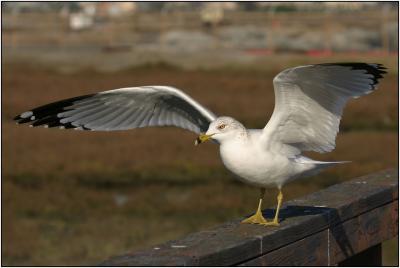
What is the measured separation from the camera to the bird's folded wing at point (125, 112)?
6.07 m

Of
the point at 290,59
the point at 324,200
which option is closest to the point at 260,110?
the point at 290,59

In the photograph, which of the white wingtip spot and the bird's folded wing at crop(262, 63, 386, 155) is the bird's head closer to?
the bird's folded wing at crop(262, 63, 386, 155)

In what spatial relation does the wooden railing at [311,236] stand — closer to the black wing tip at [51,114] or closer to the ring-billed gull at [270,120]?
the ring-billed gull at [270,120]

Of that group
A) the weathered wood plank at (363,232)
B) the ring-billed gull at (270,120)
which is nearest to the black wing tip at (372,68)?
the ring-billed gull at (270,120)

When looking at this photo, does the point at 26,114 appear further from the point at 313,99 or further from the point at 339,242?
the point at 339,242

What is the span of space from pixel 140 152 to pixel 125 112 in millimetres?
9553

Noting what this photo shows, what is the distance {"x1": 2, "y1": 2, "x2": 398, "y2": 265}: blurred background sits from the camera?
1185 cm

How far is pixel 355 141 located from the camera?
1666 centimetres

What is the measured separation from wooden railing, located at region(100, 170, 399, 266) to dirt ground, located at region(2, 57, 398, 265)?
4902 millimetres

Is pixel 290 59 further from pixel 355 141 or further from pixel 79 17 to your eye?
pixel 79 17

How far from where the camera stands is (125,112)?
6.32 meters

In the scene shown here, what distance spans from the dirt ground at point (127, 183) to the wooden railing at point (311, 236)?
16.1 ft

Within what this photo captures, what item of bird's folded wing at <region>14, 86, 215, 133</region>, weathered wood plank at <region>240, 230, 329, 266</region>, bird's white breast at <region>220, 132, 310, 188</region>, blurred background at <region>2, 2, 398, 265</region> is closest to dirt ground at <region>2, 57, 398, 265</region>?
blurred background at <region>2, 2, 398, 265</region>

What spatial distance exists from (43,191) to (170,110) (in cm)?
742
